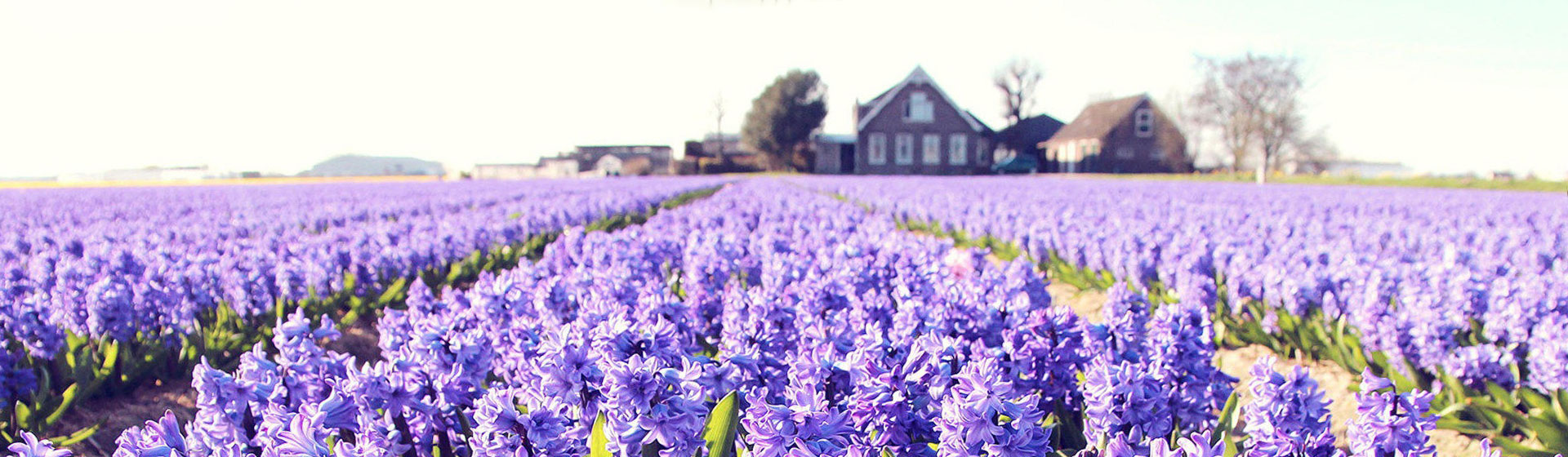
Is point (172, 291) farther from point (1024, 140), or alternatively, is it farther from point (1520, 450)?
point (1024, 140)

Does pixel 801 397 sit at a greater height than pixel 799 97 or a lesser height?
lesser

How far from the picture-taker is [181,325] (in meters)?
4.38

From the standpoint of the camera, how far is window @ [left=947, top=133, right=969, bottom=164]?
172 ft

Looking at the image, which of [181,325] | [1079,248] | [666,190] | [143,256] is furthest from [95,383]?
[666,190]

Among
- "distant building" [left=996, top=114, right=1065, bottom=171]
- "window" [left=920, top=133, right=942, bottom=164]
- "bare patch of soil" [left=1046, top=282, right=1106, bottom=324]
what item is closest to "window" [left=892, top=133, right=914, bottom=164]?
Answer: "window" [left=920, top=133, right=942, bottom=164]

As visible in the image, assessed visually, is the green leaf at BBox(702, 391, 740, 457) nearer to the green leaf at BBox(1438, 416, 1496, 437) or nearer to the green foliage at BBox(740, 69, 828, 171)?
the green leaf at BBox(1438, 416, 1496, 437)

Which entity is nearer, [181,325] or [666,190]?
[181,325]

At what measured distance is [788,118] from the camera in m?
60.4

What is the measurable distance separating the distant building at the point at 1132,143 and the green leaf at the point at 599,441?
2215 inches

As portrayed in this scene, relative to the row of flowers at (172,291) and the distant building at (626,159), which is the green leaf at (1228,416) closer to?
the row of flowers at (172,291)

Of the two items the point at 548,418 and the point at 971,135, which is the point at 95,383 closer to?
the point at 548,418

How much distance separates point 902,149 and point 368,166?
233 feet

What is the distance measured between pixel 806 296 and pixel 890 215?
9.81m

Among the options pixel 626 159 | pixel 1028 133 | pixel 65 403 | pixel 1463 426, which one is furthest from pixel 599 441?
pixel 1028 133
